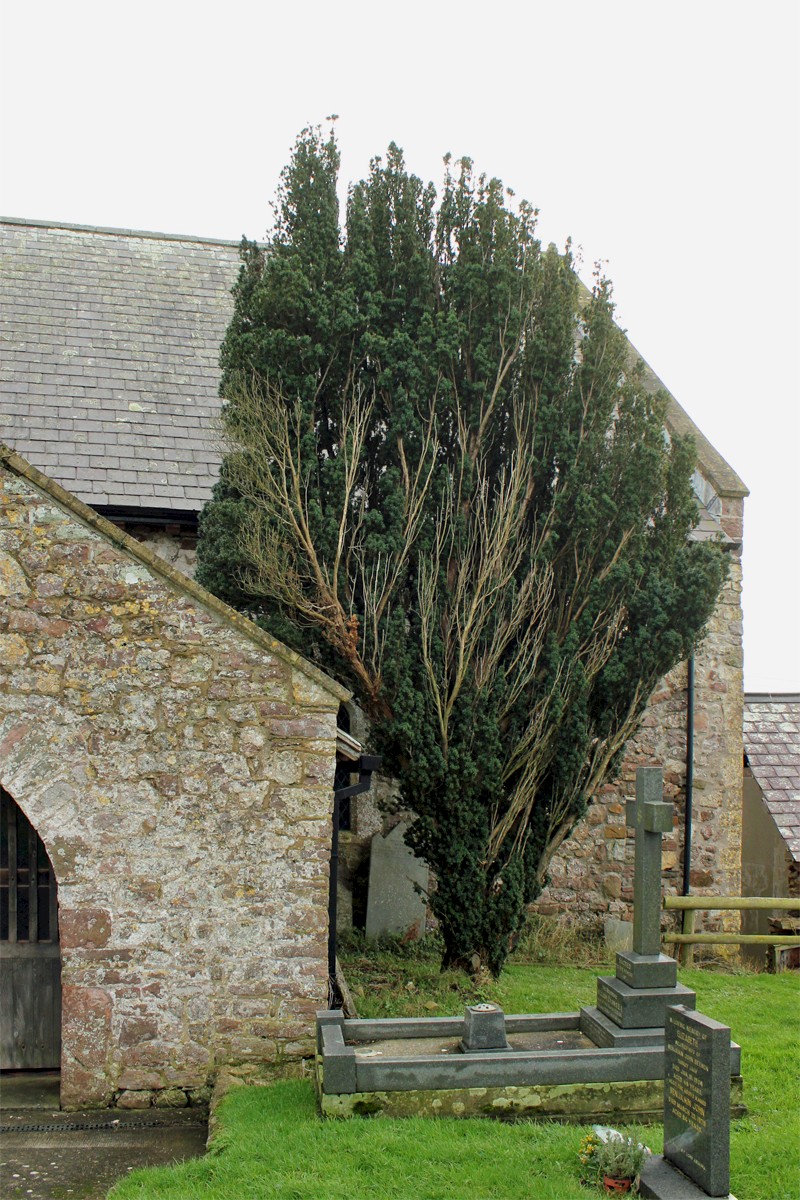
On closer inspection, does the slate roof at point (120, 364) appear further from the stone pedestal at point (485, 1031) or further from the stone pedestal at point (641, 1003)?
the stone pedestal at point (641, 1003)

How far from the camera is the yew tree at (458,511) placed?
8.88 m

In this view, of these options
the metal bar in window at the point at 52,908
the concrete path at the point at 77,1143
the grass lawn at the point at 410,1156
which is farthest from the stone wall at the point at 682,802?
the concrete path at the point at 77,1143

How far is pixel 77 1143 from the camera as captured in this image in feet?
20.3

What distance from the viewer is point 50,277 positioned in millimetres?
14383

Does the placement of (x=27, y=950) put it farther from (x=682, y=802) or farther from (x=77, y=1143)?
(x=682, y=802)

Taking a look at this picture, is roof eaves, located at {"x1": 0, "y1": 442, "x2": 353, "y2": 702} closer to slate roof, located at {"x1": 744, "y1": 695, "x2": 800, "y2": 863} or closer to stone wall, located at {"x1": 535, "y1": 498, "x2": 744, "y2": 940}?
stone wall, located at {"x1": 535, "y1": 498, "x2": 744, "y2": 940}

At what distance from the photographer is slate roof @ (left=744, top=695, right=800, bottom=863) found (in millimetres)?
13348

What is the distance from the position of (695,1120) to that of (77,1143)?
3.60 m

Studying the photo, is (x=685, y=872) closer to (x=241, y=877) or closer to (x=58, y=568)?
(x=241, y=877)

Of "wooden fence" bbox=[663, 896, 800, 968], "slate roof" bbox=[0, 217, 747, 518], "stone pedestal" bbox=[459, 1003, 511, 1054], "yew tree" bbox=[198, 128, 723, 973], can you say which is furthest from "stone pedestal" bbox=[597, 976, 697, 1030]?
"slate roof" bbox=[0, 217, 747, 518]

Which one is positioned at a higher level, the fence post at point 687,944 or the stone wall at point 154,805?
the stone wall at point 154,805

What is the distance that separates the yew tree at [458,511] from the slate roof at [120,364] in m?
2.38

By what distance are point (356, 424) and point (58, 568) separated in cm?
318

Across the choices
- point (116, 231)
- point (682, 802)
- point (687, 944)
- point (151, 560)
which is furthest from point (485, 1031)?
point (116, 231)
